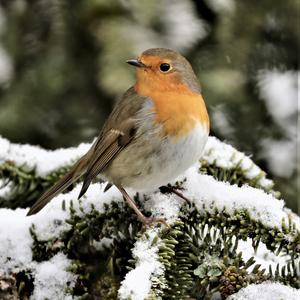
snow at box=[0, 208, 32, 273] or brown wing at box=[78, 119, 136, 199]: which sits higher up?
brown wing at box=[78, 119, 136, 199]

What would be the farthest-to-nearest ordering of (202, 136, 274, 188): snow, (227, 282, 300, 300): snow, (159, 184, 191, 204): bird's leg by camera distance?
(202, 136, 274, 188): snow, (159, 184, 191, 204): bird's leg, (227, 282, 300, 300): snow

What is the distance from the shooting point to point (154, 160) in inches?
128

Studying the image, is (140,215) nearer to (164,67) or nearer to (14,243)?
(14,243)

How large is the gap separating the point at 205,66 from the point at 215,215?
165 centimetres

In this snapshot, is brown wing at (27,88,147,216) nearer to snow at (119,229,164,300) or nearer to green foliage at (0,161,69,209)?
green foliage at (0,161,69,209)

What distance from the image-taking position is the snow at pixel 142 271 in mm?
2143

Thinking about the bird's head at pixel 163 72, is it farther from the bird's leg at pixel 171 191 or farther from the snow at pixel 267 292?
the snow at pixel 267 292

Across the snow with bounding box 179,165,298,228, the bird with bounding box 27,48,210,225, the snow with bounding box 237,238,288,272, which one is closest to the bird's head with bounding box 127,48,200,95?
the bird with bounding box 27,48,210,225

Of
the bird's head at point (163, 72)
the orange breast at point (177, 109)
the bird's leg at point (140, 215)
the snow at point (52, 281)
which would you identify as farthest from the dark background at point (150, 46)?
the snow at point (52, 281)

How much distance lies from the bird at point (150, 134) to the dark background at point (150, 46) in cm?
32

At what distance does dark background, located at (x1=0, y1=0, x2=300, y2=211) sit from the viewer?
3.97 m

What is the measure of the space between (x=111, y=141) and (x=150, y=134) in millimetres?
254

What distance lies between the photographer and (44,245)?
9.00ft

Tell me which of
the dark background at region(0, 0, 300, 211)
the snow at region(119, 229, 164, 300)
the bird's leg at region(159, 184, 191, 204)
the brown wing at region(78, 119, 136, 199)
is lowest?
the snow at region(119, 229, 164, 300)
